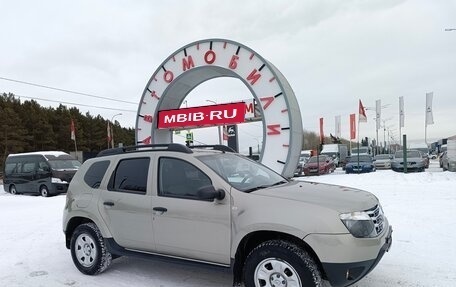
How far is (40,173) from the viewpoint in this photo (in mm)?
18656

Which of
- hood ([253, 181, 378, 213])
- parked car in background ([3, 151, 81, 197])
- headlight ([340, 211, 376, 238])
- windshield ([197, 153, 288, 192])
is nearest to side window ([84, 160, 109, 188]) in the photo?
windshield ([197, 153, 288, 192])

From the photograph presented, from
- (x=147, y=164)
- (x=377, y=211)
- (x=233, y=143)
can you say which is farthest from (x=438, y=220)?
(x=233, y=143)

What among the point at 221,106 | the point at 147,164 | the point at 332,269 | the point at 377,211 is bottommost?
the point at 332,269

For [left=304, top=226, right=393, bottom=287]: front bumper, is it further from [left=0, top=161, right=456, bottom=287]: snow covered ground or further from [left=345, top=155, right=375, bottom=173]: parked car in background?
[left=345, top=155, right=375, bottom=173]: parked car in background

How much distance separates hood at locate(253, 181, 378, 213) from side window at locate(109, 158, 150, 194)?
157cm

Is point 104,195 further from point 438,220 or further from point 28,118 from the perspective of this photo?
point 28,118

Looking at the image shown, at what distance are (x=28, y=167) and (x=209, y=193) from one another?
18.0 meters

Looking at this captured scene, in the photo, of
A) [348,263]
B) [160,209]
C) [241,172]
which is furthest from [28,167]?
[348,263]

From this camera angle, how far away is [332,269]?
3.75 metres

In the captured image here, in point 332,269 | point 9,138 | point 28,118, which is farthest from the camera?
point 28,118

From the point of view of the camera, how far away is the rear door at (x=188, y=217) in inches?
171

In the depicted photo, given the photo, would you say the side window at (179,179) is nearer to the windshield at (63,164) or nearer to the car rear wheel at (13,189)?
the windshield at (63,164)

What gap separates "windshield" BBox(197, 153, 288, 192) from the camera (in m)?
4.65

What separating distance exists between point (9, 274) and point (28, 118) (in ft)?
174
